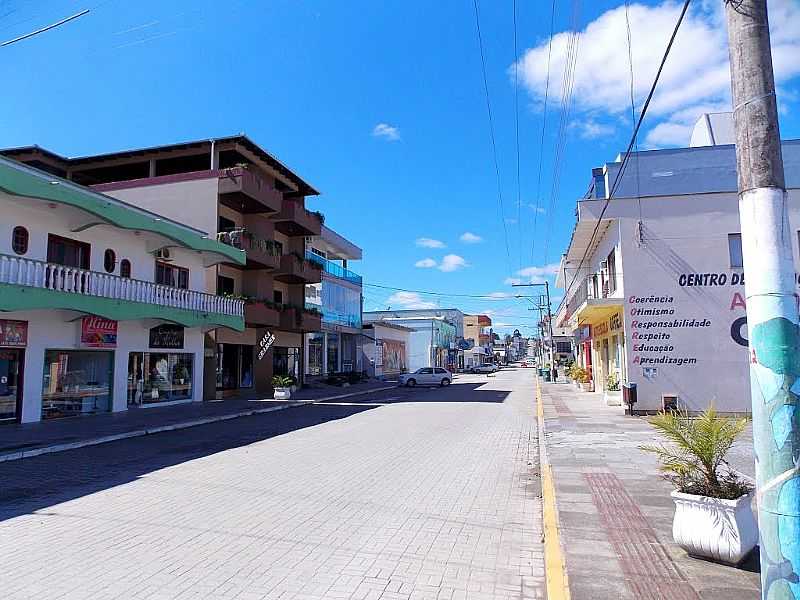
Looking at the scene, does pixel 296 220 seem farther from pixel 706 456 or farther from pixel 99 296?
pixel 706 456

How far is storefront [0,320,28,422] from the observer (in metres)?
15.9

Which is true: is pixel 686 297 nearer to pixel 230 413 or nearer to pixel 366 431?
pixel 366 431

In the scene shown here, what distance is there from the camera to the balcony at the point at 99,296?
586 inches

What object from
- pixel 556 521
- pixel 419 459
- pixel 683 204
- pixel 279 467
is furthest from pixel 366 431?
pixel 683 204

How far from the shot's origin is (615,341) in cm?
2402

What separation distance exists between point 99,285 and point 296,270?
14.7m

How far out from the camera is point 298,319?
3238 centimetres

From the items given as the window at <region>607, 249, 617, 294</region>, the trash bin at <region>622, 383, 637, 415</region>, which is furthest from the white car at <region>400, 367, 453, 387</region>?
the trash bin at <region>622, 383, 637, 415</region>

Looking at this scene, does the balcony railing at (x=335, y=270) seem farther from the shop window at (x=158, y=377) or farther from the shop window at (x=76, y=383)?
the shop window at (x=76, y=383)

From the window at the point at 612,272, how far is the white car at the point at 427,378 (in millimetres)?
20137

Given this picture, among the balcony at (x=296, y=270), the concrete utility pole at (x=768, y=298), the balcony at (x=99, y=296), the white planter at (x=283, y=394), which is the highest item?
the balcony at (x=296, y=270)

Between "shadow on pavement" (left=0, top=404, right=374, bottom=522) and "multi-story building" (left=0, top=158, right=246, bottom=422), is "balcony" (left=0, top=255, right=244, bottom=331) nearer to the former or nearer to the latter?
"multi-story building" (left=0, top=158, right=246, bottom=422)

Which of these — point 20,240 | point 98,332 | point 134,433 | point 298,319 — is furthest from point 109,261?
point 298,319

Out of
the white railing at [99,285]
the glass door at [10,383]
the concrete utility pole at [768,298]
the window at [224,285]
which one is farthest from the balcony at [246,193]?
the concrete utility pole at [768,298]
